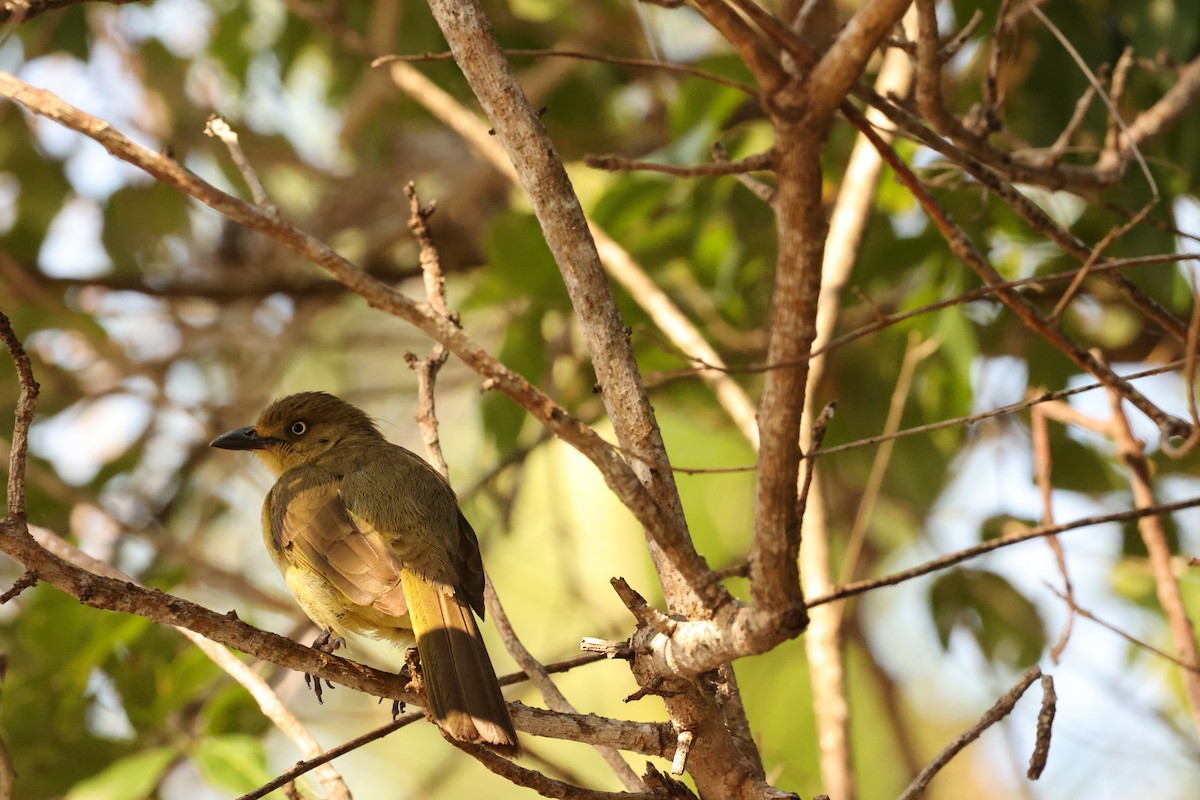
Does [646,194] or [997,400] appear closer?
[646,194]

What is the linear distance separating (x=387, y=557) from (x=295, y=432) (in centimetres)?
139

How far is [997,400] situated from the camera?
4.92 metres

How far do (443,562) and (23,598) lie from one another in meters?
2.94

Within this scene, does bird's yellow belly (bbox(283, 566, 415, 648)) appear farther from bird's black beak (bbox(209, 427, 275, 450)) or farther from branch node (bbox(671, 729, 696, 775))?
branch node (bbox(671, 729, 696, 775))

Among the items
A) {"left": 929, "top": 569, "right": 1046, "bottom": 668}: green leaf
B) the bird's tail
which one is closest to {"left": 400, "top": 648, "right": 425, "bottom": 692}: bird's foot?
the bird's tail

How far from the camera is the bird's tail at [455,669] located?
225 cm

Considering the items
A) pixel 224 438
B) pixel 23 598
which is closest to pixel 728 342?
pixel 224 438

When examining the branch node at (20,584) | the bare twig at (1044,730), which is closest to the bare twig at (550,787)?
the bare twig at (1044,730)

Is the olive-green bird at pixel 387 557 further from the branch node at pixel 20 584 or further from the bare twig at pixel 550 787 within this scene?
the branch node at pixel 20 584

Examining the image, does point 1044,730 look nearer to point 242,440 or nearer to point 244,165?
point 244,165

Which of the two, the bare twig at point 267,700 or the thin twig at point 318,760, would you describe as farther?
the bare twig at point 267,700

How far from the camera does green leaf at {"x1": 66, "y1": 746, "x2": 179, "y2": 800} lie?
340 cm

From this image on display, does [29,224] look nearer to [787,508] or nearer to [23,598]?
[23,598]

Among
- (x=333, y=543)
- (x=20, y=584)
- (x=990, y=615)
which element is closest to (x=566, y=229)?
(x=20, y=584)
